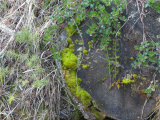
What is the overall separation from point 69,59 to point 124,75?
617mm

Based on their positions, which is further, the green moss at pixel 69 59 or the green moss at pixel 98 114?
the green moss at pixel 69 59

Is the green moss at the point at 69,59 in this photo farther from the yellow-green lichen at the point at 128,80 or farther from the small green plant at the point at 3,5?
the small green plant at the point at 3,5

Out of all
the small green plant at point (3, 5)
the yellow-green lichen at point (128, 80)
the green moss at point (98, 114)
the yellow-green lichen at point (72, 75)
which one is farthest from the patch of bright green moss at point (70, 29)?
the small green plant at point (3, 5)

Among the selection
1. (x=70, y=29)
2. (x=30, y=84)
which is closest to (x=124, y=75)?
(x=70, y=29)

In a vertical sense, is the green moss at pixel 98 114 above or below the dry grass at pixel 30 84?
below

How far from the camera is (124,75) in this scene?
1808mm

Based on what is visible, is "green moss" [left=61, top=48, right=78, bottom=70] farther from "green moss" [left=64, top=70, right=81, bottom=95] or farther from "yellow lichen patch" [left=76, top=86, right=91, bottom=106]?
"yellow lichen patch" [left=76, top=86, right=91, bottom=106]

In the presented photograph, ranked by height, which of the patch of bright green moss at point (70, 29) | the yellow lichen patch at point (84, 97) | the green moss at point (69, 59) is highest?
the patch of bright green moss at point (70, 29)

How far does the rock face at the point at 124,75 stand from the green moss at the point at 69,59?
9cm

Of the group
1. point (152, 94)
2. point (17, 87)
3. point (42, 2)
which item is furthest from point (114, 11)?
point (17, 87)

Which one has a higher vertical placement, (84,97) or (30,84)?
(30,84)

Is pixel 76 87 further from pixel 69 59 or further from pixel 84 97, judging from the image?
pixel 69 59

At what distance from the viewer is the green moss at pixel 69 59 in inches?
74.7

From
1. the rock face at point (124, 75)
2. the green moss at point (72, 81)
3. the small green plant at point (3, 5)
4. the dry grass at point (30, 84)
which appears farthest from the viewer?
the small green plant at point (3, 5)
